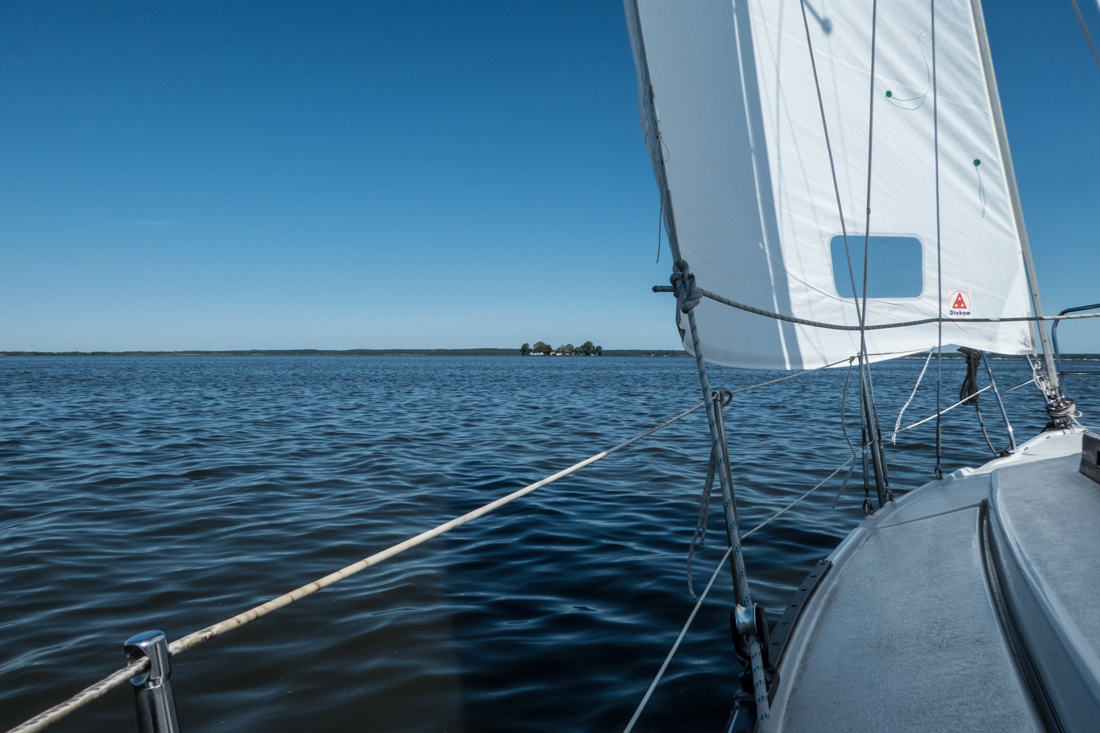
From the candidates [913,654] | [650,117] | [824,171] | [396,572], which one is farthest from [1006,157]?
[396,572]

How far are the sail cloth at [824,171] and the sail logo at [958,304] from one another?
1 cm

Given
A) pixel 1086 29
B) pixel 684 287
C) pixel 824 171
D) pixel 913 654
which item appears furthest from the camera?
pixel 824 171

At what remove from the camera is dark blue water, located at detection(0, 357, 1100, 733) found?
2.94 metres

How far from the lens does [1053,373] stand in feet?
14.8

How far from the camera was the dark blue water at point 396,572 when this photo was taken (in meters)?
2.94

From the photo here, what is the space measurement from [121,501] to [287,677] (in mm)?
4404

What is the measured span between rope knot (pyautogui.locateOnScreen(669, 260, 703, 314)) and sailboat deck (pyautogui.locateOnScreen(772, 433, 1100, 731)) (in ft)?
3.53

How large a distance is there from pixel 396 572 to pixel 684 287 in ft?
11.2

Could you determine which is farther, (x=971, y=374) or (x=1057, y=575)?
(x=971, y=374)

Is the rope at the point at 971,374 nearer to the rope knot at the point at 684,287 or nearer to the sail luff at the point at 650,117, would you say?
the sail luff at the point at 650,117

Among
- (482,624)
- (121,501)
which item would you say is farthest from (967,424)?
(121,501)

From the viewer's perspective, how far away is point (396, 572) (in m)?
4.50

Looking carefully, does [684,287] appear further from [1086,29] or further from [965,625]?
[1086,29]

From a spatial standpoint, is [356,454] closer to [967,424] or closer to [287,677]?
[287,677]
